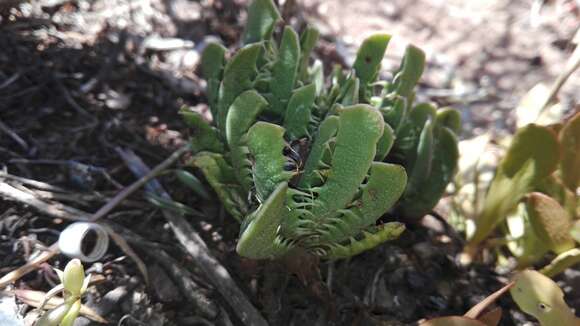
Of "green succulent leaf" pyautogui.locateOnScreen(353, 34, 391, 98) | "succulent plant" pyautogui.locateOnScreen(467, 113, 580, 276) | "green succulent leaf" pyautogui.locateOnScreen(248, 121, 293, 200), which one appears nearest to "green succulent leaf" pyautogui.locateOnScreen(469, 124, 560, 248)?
"succulent plant" pyautogui.locateOnScreen(467, 113, 580, 276)

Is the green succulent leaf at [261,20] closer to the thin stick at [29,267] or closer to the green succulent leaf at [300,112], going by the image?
the green succulent leaf at [300,112]

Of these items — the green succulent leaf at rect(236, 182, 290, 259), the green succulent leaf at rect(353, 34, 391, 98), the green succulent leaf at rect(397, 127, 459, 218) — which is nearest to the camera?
the green succulent leaf at rect(236, 182, 290, 259)

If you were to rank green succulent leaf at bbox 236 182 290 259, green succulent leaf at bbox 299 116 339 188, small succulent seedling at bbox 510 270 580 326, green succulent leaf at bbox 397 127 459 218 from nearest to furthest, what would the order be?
1. green succulent leaf at bbox 236 182 290 259
2. green succulent leaf at bbox 299 116 339 188
3. small succulent seedling at bbox 510 270 580 326
4. green succulent leaf at bbox 397 127 459 218

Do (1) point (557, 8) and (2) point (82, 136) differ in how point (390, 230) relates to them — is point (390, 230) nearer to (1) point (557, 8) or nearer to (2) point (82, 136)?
(2) point (82, 136)

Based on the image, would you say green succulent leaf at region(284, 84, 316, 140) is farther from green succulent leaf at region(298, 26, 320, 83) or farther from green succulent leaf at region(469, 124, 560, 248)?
green succulent leaf at region(469, 124, 560, 248)

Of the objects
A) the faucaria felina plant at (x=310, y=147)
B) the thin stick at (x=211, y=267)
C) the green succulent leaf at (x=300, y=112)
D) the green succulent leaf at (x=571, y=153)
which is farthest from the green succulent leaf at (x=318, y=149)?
the green succulent leaf at (x=571, y=153)

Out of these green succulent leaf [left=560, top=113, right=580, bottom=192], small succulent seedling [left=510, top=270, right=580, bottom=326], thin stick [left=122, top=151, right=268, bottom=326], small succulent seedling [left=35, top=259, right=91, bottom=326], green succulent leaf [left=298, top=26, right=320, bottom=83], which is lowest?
thin stick [left=122, top=151, right=268, bottom=326]
